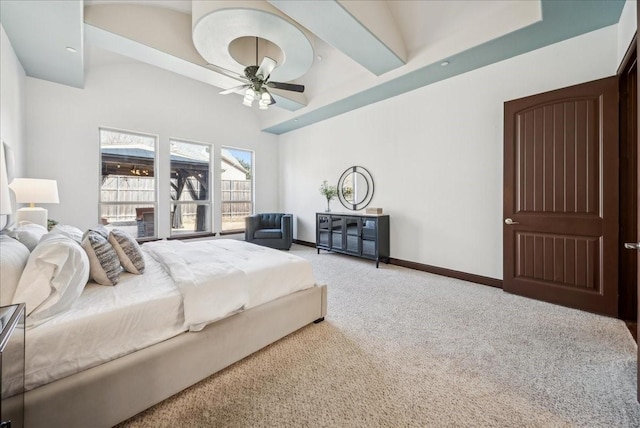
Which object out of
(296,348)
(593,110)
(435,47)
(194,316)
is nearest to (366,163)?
(435,47)

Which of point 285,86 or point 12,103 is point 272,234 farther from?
point 12,103

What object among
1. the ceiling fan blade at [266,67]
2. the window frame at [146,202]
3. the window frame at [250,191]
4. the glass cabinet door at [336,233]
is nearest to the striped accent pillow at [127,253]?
the ceiling fan blade at [266,67]

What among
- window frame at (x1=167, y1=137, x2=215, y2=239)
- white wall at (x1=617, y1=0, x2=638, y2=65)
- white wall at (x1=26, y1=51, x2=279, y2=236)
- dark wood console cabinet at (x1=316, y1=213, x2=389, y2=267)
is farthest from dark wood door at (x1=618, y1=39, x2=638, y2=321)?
window frame at (x1=167, y1=137, x2=215, y2=239)

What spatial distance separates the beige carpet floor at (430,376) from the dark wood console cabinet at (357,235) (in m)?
1.72

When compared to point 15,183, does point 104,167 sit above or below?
above

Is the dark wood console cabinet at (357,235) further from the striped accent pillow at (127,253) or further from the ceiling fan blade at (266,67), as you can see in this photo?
the striped accent pillow at (127,253)

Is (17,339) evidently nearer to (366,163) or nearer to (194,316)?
(194,316)

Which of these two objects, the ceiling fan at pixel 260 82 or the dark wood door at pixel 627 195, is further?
the ceiling fan at pixel 260 82

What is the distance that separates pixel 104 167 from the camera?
4.67 meters

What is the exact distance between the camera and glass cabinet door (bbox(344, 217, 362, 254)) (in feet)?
14.8

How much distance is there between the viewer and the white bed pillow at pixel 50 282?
47.9 inches

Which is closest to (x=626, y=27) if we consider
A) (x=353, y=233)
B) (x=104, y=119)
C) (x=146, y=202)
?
(x=353, y=233)

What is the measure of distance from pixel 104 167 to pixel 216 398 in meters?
4.97

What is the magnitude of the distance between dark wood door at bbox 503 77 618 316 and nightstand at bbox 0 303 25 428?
12.9 feet
